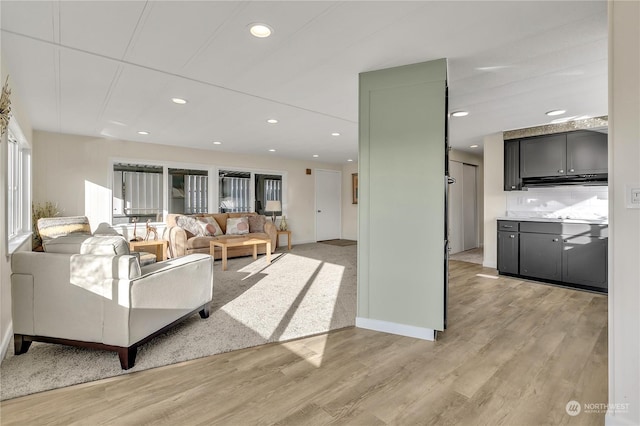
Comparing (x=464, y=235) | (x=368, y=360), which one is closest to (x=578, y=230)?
(x=464, y=235)

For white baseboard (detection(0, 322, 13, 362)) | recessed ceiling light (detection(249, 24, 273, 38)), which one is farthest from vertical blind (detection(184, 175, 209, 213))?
recessed ceiling light (detection(249, 24, 273, 38))

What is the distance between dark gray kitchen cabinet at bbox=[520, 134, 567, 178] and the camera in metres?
4.24

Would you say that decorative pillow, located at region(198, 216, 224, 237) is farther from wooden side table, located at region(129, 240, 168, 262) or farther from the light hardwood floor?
the light hardwood floor

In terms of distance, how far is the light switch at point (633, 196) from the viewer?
134cm

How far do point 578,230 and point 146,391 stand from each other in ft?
15.6

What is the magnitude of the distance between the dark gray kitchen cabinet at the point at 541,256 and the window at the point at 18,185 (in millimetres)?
5822

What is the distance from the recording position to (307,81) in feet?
9.34

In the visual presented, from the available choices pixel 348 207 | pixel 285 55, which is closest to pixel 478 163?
pixel 348 207

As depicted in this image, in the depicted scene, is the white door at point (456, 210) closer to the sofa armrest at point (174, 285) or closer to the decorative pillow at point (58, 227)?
the sofa armrest at point (174, 285)

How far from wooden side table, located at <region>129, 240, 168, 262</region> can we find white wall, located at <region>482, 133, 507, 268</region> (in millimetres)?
5477

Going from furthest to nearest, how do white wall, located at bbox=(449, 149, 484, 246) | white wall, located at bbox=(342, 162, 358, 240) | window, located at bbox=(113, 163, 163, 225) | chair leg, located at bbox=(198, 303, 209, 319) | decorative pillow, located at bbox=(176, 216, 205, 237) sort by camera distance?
1. white wall, located at bbox=(342, 162, 358, 240)
2. white wall, located at bbox=(449, 149, 484, 246)
3. decorative pillow, located at bbox=(176, 216, 205, 237)
4. window, located at bbox=(113, 163, 163, 225)
5. chair leg, located at bbox=(198, 303, 209, 319)

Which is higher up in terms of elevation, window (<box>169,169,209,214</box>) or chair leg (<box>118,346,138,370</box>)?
window (<box>169,169,209,214</box>)

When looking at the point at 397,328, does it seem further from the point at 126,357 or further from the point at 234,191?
the point at 234,191

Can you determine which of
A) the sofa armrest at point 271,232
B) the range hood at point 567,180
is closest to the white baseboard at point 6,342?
the sofa armrest at point 271,232
